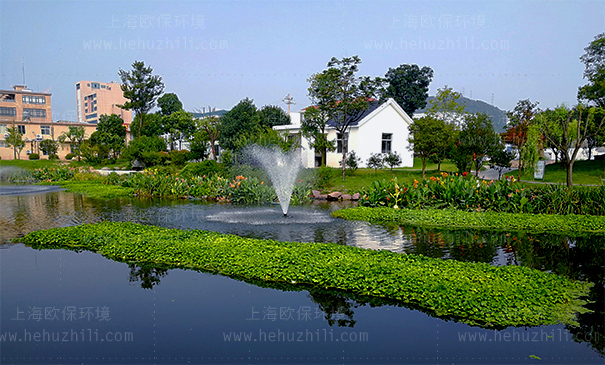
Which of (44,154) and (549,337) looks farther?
(44,154)

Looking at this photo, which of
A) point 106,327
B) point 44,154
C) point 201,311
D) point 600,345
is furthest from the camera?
point 44,154

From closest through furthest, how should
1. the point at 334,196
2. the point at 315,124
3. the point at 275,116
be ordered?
1. the point at 334,196
2. the point at 315,124
3. the point at 275,116

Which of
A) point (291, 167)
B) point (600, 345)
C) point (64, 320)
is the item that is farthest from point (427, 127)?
point (64, 320)

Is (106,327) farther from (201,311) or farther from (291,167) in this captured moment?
(291,167)

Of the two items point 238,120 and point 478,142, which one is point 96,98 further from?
point 478,142

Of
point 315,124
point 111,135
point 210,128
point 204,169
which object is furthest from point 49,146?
point 315,124

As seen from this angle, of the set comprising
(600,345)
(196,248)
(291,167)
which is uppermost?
(291,167)

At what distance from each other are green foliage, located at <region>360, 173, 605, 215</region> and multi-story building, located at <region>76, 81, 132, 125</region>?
4674 inches

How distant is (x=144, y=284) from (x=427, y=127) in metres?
20.4

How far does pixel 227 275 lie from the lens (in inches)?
310

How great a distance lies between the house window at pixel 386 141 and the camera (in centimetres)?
3350

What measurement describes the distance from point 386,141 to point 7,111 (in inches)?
2524

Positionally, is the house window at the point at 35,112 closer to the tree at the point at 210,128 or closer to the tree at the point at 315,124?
the tree at the point at 210,128

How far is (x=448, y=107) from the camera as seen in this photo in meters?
41.5
